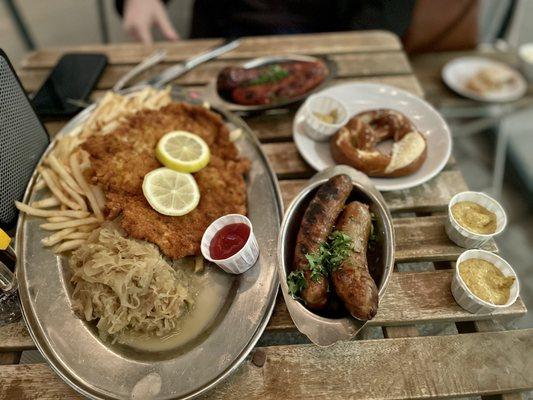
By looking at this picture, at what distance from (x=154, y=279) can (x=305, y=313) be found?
0.76 metres

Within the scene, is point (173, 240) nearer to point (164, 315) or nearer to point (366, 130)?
point (164, 315)

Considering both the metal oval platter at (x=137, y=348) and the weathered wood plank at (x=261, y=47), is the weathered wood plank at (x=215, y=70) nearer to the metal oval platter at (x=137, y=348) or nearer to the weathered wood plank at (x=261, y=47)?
the weathered wood plank at (x=261, y=47)

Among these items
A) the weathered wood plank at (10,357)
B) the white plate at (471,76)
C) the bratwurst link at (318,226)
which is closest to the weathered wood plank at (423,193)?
the bratwurst link at (318,226)

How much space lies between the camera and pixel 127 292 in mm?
1814

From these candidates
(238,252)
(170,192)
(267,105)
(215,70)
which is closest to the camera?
(238,252)

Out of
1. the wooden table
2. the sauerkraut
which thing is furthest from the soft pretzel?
the sauerkraut

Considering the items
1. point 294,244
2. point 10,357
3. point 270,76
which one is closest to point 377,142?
point 270,76

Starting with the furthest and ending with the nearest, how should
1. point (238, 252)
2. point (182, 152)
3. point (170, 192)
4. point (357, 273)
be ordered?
1. point (182, 152)
2. point (170, 192)
3. point (238, 252)
4. point (357, 273)

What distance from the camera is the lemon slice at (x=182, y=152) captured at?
229cm

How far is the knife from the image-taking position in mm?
3041

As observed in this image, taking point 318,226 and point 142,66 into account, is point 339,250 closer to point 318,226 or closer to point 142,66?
point 318,226

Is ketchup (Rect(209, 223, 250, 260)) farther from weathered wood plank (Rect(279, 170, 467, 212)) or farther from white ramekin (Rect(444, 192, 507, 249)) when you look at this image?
white ramekin (Rect(444, 192, 507, 249))

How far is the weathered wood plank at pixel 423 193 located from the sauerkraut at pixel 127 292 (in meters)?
0.91

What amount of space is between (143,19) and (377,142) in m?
2.59
